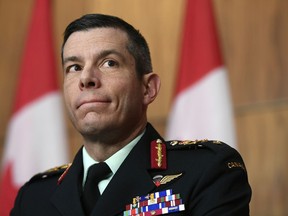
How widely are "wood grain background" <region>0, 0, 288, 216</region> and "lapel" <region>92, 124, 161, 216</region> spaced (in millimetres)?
1008

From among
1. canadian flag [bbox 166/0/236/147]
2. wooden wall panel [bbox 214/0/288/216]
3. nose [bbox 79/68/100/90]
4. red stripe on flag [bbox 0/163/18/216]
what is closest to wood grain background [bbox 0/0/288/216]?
wooden wall panel [bbox 214/0/288/216]

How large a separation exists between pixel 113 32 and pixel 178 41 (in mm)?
1208

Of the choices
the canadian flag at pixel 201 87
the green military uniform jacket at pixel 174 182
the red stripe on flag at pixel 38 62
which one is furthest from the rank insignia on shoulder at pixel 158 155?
the red stripe on flag at pixel 38 62

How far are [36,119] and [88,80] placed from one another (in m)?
1.21

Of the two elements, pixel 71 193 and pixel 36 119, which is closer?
pixel 71 193

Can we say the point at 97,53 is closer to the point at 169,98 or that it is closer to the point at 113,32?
the point at 113,32

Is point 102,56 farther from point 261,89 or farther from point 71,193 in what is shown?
point 261,89

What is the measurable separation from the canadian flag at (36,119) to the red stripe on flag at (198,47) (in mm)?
539

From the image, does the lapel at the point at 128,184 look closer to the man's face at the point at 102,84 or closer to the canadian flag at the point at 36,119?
the man's face at the point at 102,84

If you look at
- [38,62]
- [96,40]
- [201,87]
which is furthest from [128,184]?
[38,62]

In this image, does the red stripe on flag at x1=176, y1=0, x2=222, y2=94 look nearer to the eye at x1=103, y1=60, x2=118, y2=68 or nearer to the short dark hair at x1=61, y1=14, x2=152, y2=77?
the short dark hair at x1=61, y1=14, x2=152, y2=77

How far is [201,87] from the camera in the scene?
2377mm

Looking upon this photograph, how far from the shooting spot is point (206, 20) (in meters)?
2.42

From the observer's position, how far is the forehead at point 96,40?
1.50m
